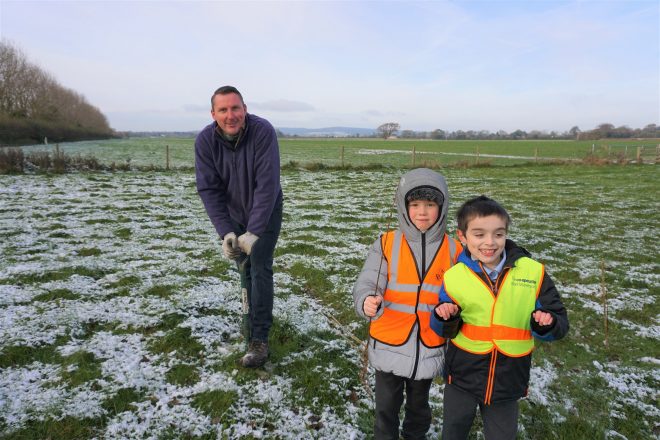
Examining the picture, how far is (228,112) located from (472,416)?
2.95m

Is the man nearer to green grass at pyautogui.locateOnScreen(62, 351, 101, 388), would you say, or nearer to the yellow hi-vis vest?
green grass at pyautogui.locateOnScreen(62, 351, 101, 388)

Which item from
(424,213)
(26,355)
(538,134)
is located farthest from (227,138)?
(538,134)

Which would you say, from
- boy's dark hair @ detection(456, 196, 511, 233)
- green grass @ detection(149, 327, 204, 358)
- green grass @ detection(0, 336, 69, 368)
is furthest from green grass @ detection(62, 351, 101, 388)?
boy's dark hair @ detection(456, 196, 511, 233)

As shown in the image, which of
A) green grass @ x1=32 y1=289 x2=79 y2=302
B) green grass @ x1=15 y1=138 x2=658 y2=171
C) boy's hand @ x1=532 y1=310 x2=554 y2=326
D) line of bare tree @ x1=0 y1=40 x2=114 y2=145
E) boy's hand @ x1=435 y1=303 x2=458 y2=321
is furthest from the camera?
line of bare tree @ x1=0 y1=40 x2=114 y2=145

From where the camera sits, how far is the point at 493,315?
2.21m

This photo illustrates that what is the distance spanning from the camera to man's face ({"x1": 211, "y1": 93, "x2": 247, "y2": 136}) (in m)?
3.23

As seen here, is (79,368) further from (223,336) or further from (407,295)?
(407,295)

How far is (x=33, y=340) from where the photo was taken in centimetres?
403

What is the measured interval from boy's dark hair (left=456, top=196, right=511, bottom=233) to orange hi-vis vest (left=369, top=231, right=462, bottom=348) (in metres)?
0.24

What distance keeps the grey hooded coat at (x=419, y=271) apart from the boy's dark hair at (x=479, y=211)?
5.4 inches

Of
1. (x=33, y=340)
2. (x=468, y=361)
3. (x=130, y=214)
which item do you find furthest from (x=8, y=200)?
(x=468, y=361)

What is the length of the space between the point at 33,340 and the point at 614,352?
21.2ft

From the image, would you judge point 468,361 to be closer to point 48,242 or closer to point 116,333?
point 116,333

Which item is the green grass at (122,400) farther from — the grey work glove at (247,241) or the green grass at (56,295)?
the green grass at (56,295)
